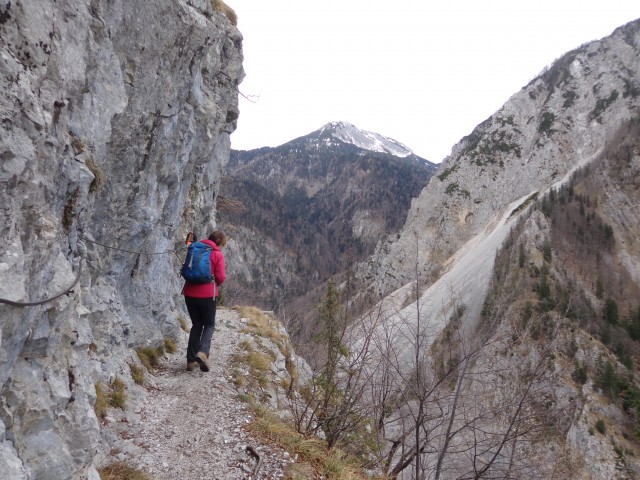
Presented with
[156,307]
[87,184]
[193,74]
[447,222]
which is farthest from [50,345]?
[447,222]

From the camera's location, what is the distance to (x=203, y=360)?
23.4 ft

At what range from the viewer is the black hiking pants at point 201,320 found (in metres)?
6.71

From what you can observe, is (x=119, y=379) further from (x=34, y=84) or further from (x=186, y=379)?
(x=34, y=84)

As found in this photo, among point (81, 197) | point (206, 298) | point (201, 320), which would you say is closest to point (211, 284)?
point (206, 298)

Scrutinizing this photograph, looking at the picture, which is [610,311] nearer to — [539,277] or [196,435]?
[539,277]

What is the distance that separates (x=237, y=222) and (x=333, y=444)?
139624 mm

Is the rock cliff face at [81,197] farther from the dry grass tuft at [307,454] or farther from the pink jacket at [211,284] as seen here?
the dry grass tuft at [307,454]

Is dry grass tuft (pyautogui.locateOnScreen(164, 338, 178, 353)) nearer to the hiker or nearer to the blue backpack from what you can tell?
the hiker

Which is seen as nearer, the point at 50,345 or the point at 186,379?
the point at 50,345

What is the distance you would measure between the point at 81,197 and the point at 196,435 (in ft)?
10.8

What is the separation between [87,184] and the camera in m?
4.28

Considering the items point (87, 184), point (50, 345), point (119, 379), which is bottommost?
point (119, 379)

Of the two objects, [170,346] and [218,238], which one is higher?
[218,238]

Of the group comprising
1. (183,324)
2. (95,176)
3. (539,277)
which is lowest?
(183,324)
